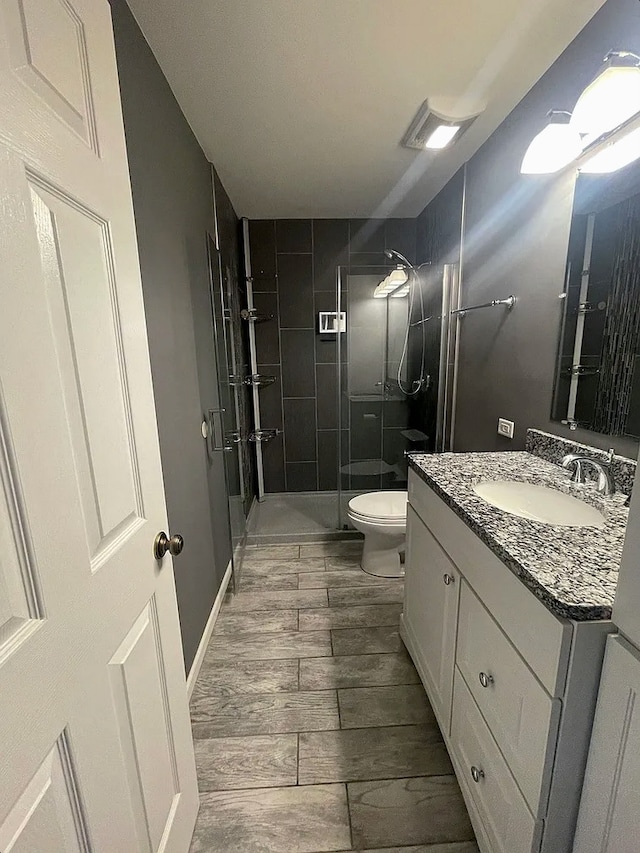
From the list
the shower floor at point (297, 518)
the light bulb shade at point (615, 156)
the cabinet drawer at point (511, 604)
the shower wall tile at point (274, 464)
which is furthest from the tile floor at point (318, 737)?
the light bulb shade at point (615, 156)

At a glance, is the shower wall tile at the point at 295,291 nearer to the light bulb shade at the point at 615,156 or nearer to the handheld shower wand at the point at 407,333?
the handheld shower wand at the point at 407,333

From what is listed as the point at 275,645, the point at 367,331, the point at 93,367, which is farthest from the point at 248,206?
the point at 275,645

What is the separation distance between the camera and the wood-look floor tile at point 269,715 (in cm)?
146

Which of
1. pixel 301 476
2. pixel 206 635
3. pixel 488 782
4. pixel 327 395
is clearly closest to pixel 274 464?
pixel 301 476

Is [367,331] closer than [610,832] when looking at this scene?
No

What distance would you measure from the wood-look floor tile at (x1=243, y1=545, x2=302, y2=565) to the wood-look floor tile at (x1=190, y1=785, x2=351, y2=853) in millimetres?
1418

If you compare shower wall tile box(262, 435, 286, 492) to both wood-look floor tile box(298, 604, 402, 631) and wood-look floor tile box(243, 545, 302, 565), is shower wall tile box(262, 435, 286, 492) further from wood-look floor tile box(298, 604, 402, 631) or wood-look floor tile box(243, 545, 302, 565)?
wood-look floor tile box(298, 604, 402, 631)

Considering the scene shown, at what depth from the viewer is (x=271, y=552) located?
272cm

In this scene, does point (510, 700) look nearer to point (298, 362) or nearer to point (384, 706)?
point (384, 706)

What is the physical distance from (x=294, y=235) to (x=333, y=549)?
2.49m

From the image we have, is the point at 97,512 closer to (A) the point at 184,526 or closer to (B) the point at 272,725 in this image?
(A) the point at 184,526

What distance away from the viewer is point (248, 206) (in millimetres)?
2814

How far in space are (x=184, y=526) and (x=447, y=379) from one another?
1.85m

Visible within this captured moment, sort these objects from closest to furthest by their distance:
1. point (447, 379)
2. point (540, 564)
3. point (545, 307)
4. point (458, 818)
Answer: point (540, 564)
point (458, 818)
point (545, 307)
point (447, 379)
